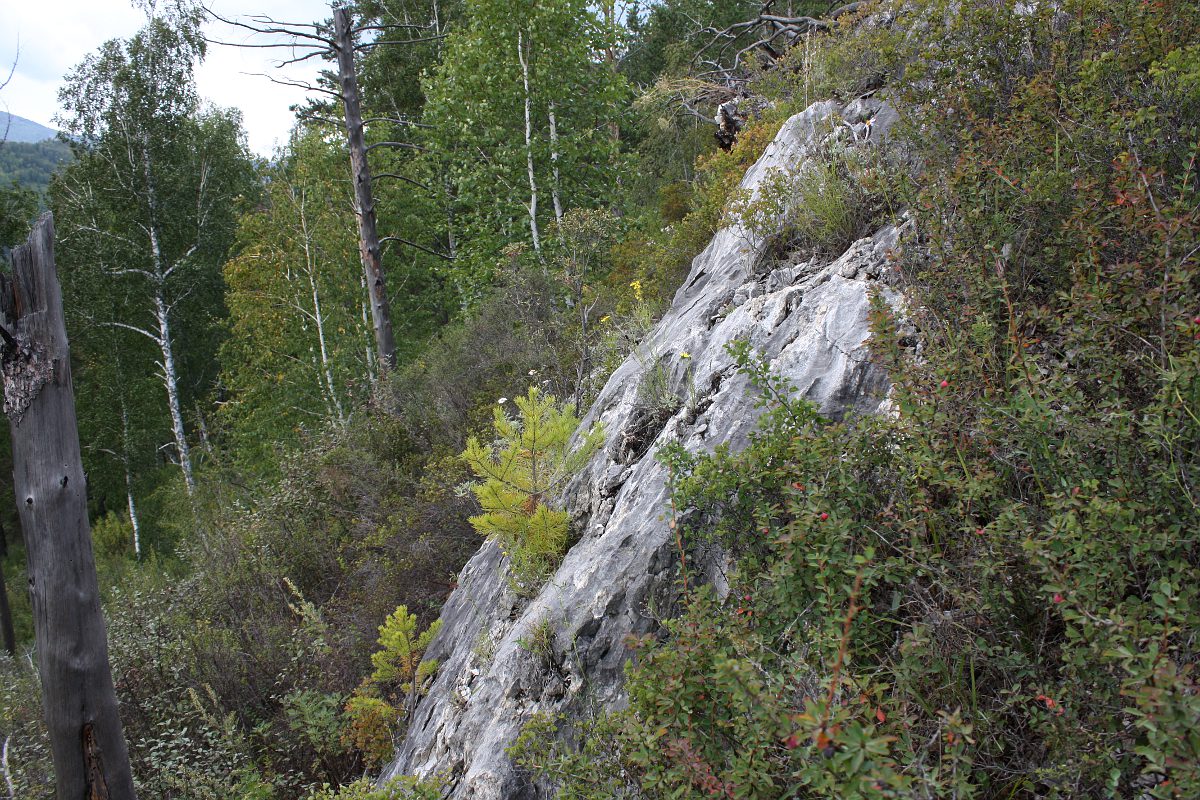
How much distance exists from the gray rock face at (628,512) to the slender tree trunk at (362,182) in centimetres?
736

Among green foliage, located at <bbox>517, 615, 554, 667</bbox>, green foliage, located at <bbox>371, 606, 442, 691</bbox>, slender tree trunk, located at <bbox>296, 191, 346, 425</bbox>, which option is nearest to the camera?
green foliage, located at <bbox>517, 615, 554, 667</bbox>

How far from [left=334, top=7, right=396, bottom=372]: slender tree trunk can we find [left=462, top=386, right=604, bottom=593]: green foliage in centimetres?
737

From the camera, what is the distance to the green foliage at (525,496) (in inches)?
167

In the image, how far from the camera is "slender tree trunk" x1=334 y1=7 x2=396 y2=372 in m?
11.2

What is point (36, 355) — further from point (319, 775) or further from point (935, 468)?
point (935, 468)

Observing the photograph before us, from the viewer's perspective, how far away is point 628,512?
384cm

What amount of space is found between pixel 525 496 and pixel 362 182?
9.28 metres

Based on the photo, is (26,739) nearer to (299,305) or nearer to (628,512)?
(628,512)

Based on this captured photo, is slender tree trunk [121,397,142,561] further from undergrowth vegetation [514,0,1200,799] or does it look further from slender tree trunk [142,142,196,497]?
undergrowth vegetation [514,0,1200,799]

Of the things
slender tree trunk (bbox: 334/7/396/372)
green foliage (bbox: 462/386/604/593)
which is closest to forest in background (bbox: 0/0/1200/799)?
slender tree trunk (bbox: 334/7/396/372)

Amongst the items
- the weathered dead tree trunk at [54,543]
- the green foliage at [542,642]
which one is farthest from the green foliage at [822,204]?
the weathered dead tree trunk at [54,543]

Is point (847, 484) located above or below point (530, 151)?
below

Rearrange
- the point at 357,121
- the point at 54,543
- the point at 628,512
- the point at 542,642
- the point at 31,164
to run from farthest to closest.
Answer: the point at 31,164 < the point at 357,121 < the point at 54,543 < the point at 628,512 < the point at 542,642

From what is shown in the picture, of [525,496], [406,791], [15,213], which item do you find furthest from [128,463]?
[406,791]
